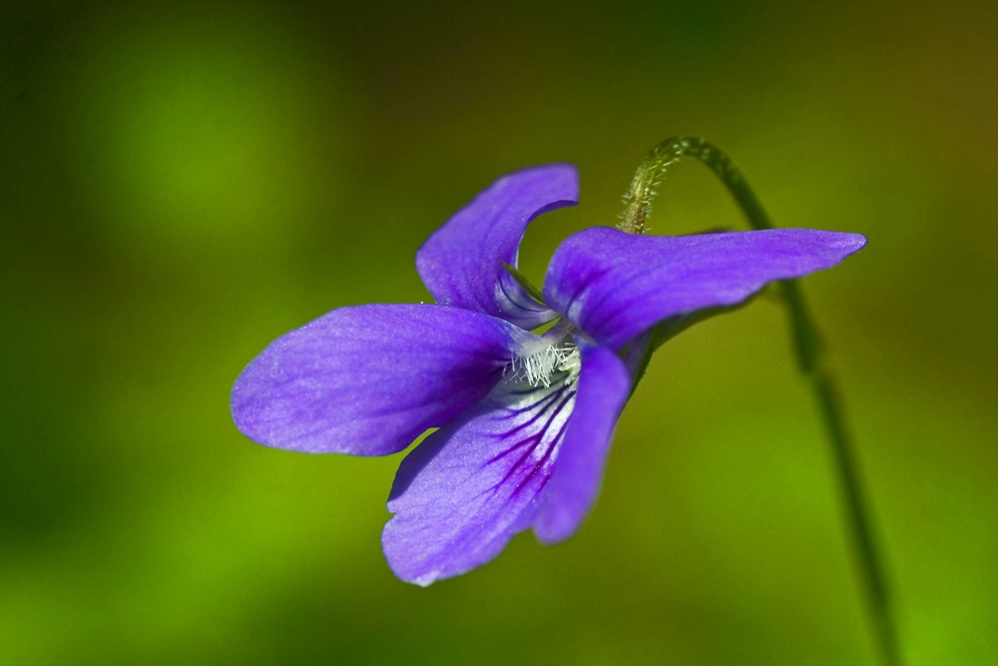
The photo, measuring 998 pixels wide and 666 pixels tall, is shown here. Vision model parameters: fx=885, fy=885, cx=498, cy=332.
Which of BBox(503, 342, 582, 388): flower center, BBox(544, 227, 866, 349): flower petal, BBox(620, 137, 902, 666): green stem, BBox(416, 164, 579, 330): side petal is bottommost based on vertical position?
BBox(620, 137, 902, 666): green stem

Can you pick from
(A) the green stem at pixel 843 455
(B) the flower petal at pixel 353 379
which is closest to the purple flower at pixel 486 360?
(B) the flower petal at pixel 353 379

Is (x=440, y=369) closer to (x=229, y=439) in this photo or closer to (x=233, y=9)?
(x=229, y=439)

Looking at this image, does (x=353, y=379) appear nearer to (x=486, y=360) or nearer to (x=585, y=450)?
(x=486, y=360)

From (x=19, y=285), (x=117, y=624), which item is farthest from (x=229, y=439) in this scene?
(x=19, y=285)

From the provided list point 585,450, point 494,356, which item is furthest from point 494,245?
point 585,450

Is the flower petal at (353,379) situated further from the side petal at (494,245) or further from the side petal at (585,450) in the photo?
the side petal at (585,450)

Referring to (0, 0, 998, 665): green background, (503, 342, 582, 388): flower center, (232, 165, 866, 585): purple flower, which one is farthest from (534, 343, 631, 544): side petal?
(0, 0, 998, 665): green background

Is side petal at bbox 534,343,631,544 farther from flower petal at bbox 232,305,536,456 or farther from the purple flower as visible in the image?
flower petal at bbox 232,305,536,456

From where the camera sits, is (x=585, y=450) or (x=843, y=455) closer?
(x=585, y=450)
